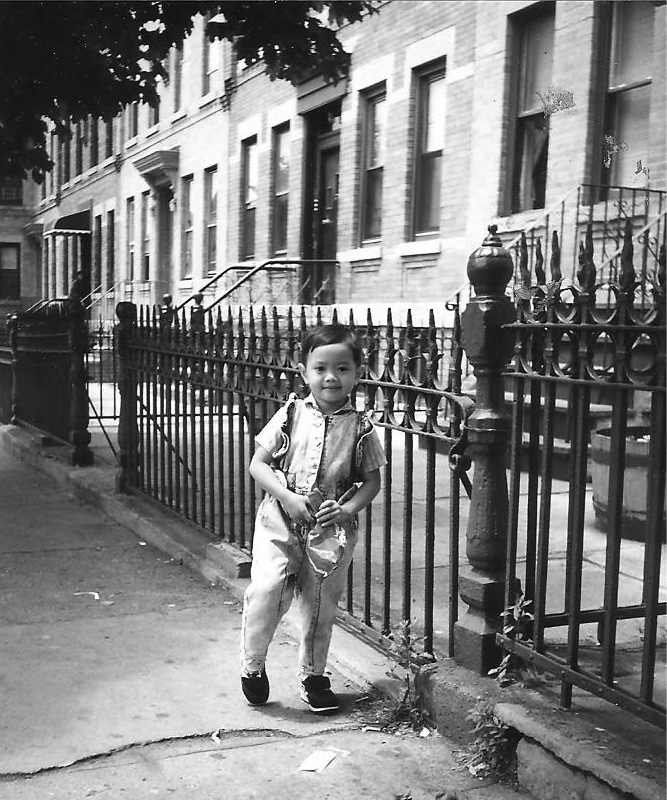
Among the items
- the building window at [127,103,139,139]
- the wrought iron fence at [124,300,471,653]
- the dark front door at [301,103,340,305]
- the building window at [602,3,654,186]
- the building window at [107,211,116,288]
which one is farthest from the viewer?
the building window at [107,211,116,288]

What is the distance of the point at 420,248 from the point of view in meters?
13.0

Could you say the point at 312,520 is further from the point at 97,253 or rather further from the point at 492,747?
the point at 97,253

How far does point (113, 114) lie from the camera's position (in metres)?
9.16

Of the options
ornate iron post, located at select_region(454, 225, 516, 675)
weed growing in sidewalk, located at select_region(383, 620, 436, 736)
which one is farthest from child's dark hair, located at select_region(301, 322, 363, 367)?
weed growing in sidewalk, located at select_region(383, 620, 436, 736)

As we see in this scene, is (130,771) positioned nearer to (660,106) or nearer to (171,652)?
(171,652)

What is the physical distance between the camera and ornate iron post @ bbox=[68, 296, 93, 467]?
8562 millimetres

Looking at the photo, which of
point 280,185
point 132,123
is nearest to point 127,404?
point 280,185

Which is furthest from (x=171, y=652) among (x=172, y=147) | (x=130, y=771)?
(x=172, y=147)

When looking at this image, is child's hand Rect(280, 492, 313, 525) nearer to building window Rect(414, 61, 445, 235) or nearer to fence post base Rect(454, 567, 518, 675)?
fence post base Rect(454, 567, 518, 675)

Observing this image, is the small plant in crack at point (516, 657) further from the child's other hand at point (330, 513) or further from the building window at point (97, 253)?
the building window at point (97, 253)

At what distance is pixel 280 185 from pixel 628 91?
8702 millimetres

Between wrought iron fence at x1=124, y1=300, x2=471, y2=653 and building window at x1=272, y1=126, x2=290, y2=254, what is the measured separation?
964 cm

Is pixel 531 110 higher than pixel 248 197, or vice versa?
pixel 531 110

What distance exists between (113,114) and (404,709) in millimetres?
7188
